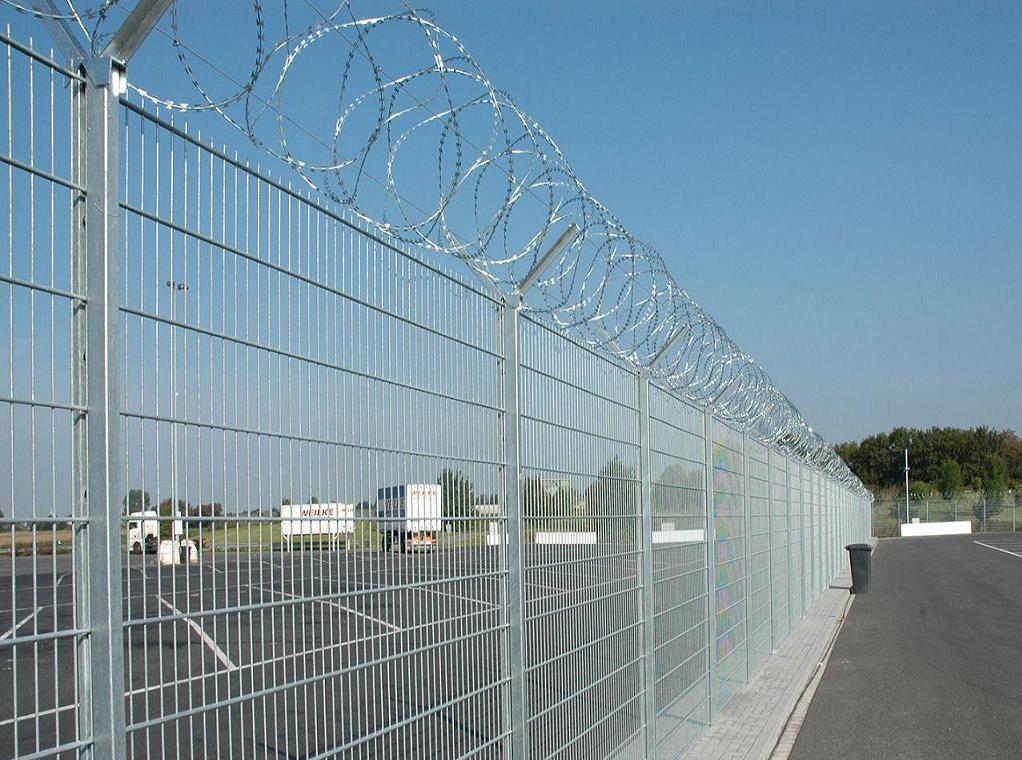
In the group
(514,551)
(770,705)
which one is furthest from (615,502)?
(770,705)

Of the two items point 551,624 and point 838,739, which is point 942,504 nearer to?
point 838,739

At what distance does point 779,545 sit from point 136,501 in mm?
13153

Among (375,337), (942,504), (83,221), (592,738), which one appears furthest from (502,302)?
(942,504)

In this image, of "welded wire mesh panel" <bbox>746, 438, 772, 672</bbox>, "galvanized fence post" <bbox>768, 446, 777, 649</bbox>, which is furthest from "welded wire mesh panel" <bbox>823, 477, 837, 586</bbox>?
"welded wire mesh panel" <bbox>746, 438, 772, 672</bbox>

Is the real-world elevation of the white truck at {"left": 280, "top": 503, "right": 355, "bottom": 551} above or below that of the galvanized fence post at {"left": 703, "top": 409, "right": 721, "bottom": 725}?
above

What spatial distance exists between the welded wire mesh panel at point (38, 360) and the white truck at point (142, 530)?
5.8 inches

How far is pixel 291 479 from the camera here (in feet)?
10.9

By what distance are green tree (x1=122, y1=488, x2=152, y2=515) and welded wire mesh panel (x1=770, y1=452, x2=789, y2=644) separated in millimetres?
11857

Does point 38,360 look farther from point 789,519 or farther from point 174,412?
point 789,519

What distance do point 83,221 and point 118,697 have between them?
1.01 meters

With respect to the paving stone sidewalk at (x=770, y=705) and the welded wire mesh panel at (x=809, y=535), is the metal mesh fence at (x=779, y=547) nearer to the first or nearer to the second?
the paving stone sidewalk at (x=770, y=705)

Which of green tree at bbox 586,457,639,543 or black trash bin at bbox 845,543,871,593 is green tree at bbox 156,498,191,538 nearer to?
green tree at bbox 586,457,639,543

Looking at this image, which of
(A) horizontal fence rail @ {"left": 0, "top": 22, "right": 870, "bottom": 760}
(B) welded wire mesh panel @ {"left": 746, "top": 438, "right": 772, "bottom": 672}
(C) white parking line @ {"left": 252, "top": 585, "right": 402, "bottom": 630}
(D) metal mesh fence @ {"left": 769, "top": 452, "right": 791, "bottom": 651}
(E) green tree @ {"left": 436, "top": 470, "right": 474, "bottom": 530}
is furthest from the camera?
(D) metal mesh fence @ {"left": 769, "top": 452, "right": 791, "bottom": 651}

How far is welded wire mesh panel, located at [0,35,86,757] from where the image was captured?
7.75 feet
